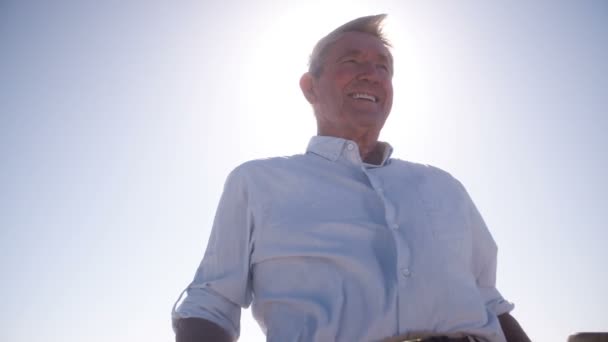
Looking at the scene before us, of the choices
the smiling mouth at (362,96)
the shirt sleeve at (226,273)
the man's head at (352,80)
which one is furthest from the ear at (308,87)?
the shirt sleeve at (226,273)

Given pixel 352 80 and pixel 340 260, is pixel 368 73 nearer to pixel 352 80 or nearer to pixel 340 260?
pixel 352 80

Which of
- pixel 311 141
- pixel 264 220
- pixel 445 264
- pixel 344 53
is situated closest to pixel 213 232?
pixel 264 220

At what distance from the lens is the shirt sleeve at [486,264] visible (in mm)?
2316

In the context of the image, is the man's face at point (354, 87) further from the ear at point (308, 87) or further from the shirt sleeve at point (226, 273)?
the shirt sleeve at point (226, 273)

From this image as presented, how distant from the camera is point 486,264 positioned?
244 cm

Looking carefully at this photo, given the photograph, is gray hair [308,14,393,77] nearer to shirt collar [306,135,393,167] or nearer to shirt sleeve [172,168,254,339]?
shirt collar [306,135,393,167]

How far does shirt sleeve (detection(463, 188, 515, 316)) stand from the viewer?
2.32 meters

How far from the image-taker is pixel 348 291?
1.87 meters

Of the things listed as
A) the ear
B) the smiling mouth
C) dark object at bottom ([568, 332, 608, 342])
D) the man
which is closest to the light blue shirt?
the man

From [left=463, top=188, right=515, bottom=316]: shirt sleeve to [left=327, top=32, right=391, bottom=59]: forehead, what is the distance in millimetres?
1115

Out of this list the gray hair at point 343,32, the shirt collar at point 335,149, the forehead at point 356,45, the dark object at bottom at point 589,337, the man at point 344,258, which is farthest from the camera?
the gray hair at point 343,32

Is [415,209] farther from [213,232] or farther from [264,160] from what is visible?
[213,232]

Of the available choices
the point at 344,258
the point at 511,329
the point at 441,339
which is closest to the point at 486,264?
the point at 511,329

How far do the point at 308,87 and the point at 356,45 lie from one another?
453mm
